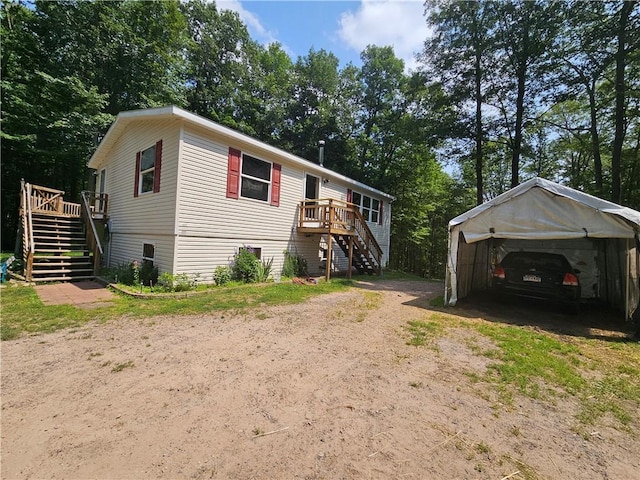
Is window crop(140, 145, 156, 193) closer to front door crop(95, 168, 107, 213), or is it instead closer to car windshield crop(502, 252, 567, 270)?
front door crop(95, 168, 107, 213)

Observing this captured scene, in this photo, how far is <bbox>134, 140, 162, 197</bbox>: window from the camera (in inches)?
338

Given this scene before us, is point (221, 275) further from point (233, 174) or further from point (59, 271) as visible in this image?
point (59, 271)

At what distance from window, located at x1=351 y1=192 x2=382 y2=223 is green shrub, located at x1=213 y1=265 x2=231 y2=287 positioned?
806 cm

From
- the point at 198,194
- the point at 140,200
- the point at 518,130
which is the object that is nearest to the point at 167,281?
the point at 198,194

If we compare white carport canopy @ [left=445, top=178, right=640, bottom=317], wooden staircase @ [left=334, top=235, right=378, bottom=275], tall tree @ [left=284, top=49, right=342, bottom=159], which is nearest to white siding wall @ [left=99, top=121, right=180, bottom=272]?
wooden staircase @ [left=334, top=235, right=378, bottom=275]

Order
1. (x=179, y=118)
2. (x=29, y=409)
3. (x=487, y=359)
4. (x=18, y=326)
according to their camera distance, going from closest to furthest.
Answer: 1. (x=29, y=409)
2. (x=487, y=359)
3. (x=18, y=326)
4. (x=179, y=118)

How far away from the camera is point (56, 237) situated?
9.59 m

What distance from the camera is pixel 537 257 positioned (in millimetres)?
7164

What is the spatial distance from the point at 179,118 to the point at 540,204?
905cm

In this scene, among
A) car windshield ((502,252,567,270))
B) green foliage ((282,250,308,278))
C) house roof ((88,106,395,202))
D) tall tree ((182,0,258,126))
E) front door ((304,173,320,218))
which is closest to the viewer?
car windshield ((502,252,567,270))

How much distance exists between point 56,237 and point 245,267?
6464 millimetres

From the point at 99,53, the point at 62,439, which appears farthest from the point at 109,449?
the point at 99,53

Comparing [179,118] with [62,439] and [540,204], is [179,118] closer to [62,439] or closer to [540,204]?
[62,439]

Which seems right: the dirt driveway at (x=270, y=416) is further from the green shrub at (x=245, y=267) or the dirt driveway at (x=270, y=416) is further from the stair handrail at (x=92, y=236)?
the stair handrail at (x=92, y=236)
